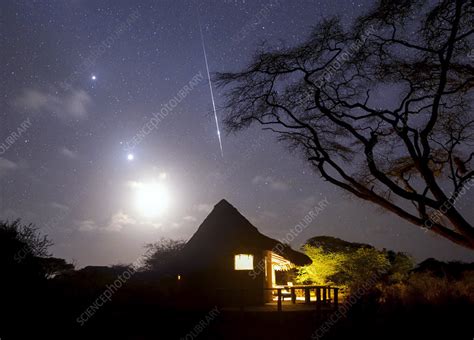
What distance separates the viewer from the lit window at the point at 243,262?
21.8m

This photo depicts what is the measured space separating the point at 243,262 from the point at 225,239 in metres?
1.44

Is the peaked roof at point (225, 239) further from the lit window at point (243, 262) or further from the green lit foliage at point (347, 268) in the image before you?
the green lit foliage at point (347, 268)

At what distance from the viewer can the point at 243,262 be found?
21859 mm

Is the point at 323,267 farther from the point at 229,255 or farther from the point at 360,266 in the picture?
the point at 229,255

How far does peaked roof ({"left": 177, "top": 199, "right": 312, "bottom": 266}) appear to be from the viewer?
21.8 meters

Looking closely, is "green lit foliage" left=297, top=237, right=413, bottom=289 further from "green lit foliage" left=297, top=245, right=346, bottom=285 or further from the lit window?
the lit window

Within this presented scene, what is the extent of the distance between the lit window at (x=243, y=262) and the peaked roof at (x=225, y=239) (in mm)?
402

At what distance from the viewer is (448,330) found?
10633 millimetres

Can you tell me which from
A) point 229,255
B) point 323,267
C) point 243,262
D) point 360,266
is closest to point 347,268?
point 360,266

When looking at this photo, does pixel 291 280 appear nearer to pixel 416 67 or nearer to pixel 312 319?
pixel 312 319

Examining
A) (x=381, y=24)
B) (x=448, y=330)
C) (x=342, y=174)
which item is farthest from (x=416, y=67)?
(x=448, y=330)

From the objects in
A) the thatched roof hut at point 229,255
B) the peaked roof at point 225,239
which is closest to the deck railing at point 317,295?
the thatched roof hut at point 229,255

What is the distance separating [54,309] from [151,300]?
13.5 feet

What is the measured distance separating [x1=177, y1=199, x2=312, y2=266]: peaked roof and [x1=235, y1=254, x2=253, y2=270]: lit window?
40 centimetres
